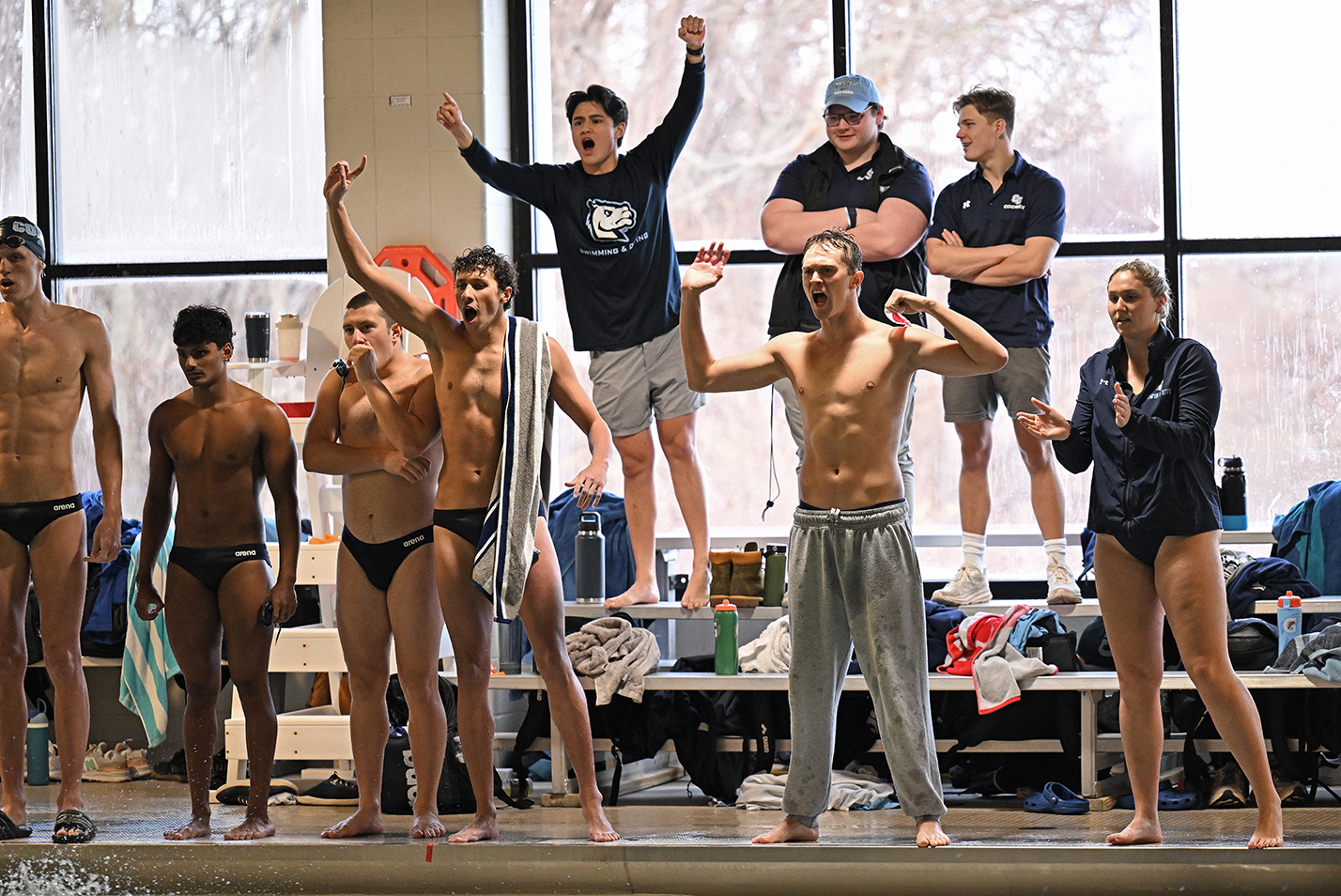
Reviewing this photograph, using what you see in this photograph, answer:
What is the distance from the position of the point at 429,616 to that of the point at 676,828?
123 cm

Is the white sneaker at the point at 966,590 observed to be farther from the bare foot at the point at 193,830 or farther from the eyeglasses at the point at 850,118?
the bare foot at the point at 193,830

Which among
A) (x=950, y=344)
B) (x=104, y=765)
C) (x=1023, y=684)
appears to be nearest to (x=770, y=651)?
(x=1023, y=684)

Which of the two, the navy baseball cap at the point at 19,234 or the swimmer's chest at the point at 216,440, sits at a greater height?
the navy baseball cap at the point at 19,234

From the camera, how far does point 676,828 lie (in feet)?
17.6

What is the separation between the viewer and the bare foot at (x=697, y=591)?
6215 millimetres

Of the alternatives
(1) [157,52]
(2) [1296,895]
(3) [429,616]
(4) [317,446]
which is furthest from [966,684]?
(1) [157,52]

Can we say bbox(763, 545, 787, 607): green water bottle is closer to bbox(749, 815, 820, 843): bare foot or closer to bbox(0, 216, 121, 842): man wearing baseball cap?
bbox(749, 815, 820, 843): bare foot

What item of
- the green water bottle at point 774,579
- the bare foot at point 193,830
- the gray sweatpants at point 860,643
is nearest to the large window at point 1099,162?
the green water bottle at point 774,579

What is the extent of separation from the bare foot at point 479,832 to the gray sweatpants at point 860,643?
1.00 m

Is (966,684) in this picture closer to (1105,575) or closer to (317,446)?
(1105,575)

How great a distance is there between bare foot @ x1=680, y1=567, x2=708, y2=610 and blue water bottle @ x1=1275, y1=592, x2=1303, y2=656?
2308mm

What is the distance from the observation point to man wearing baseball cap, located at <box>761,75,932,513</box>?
19.0 feet

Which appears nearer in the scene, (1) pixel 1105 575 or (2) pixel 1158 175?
(1) pixel 1105 575

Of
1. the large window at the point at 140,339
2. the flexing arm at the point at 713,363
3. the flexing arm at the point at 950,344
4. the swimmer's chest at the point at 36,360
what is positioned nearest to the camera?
the flexing arm at the point at 950,344
